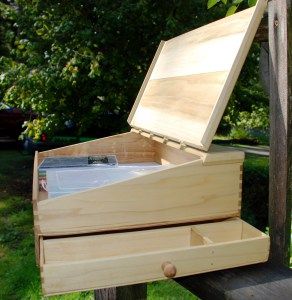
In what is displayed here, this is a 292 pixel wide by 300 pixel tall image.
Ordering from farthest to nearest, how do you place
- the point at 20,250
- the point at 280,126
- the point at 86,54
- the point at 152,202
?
the point at 86,54 < the point at 20,250 < the point at 280,126 < the point at 152,202

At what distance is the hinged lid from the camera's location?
1378mm

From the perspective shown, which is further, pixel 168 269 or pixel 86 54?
pixel 86 54

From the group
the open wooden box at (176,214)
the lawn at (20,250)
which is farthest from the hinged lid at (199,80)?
the lawn at (20,250)

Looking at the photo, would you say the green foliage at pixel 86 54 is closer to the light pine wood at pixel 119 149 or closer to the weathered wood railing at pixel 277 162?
the light pine wood at pixel 119 149

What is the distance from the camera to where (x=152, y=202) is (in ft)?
4.53

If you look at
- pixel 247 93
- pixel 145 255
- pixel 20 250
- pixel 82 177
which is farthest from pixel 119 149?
pixel 247 93

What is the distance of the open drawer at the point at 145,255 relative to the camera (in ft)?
3.98

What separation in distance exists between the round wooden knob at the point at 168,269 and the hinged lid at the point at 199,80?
0.39m

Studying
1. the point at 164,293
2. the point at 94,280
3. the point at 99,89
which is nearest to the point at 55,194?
the point at 94,280

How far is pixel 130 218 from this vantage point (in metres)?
1.37

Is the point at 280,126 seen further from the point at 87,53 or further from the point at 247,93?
the point at 247,93

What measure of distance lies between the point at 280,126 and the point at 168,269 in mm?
675

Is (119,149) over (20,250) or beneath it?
over

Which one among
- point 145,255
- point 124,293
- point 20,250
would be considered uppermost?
point 145,255
